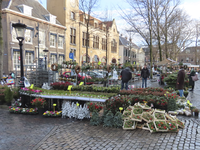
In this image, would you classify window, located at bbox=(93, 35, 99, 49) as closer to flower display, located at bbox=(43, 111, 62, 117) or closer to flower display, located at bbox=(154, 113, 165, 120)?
flower display, located at bbox=(43, 111, 62, 117)

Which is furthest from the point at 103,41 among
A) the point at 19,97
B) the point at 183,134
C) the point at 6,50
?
the point at 183,134

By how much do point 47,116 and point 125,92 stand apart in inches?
132

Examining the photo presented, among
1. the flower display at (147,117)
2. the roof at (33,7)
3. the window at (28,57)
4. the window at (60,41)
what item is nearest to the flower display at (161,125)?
the flower display at (147,117)

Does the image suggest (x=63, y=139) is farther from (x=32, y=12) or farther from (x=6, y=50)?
(x=32, y=12)

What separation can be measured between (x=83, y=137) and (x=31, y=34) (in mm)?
21309

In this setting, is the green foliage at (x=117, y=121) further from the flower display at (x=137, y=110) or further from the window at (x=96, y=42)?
the window at (x=96, y=42)

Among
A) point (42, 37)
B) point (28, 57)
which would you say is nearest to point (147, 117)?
point (28, 57)

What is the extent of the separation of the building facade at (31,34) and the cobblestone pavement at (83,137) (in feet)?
38.4

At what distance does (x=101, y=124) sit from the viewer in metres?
5.73

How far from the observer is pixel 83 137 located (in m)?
4.70

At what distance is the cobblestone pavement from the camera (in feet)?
13.6

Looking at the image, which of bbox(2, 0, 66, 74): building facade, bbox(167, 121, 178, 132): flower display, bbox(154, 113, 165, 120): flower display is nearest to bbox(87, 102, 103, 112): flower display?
bbox(154, 113, 165, 120): flower display

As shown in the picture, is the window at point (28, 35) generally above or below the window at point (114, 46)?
below

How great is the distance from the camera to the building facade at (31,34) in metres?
19.7
